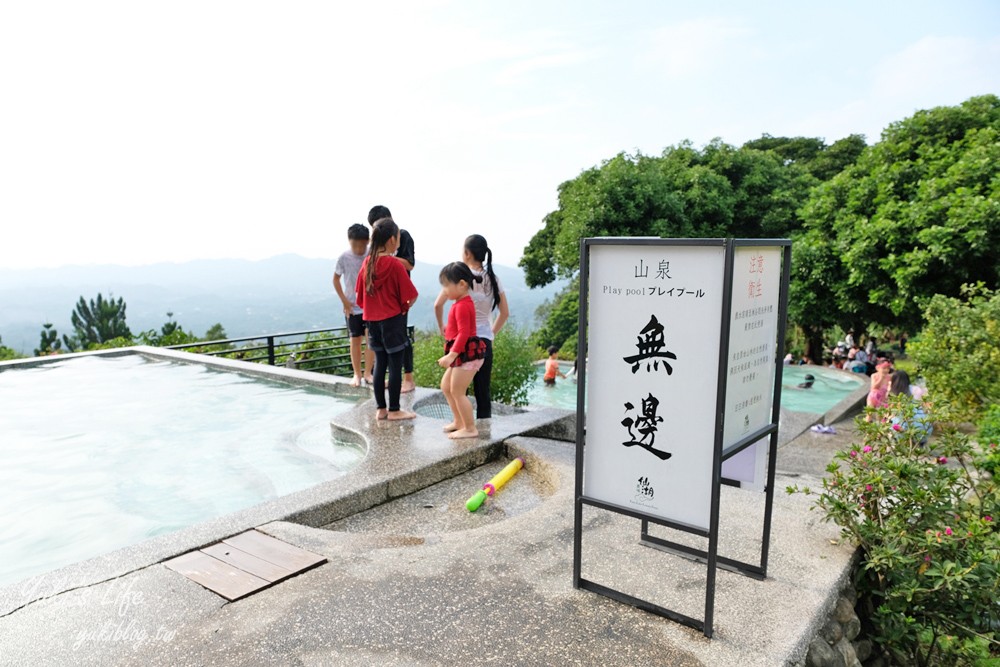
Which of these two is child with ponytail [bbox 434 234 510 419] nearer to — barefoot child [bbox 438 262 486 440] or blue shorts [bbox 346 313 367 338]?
barefoot child [bbox 438 262 486 440]

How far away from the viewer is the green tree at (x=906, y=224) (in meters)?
11.3

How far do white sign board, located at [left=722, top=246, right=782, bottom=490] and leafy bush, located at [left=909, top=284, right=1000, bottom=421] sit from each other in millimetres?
4499

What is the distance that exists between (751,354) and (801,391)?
10.8 metres

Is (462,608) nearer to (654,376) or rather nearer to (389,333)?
(654,376)

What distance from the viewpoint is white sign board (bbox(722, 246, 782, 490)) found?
2395mm

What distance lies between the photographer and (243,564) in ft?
9.42

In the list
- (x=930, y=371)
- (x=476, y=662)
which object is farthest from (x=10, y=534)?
(x=930, y=371)

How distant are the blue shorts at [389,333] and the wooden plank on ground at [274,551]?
204 centimetres

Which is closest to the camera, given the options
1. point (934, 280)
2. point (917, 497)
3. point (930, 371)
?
point (917, 497)

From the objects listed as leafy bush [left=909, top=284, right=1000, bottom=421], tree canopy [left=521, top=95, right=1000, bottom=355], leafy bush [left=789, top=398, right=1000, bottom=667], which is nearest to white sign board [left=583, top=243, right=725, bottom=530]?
leafy bush [left=789, top=398, right=1000, bottom=667]

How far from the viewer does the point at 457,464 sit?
14.5 feet

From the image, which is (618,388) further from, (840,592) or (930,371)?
(930,371)

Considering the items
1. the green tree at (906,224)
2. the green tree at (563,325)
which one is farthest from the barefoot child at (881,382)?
the green tree at (563,325)

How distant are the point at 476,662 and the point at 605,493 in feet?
2.65
